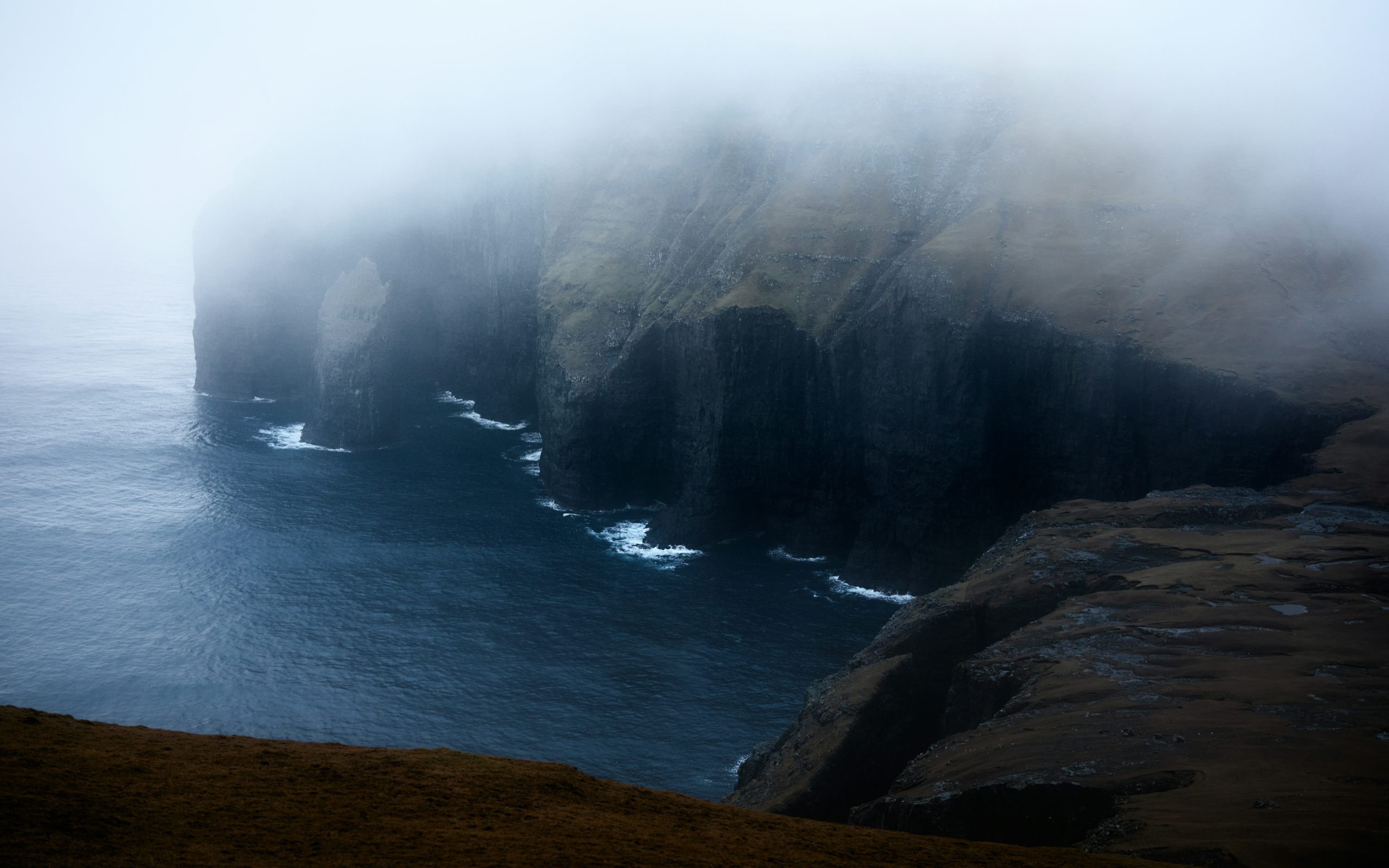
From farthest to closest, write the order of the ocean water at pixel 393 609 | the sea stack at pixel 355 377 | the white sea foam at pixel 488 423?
the white sea foam at pixel 488 423 → the sea stack at pixel 355 377 → the ocean water at pixel 393 609

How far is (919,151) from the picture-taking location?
120500 millimetres

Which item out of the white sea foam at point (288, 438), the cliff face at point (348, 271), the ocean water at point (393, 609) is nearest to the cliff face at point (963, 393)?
the cliff face at point (348, 271)

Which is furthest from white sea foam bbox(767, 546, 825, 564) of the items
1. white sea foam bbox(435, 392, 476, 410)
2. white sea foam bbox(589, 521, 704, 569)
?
white sea foam bbox(435, 392, 476, 410)

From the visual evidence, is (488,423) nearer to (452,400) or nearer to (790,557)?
(452,400)

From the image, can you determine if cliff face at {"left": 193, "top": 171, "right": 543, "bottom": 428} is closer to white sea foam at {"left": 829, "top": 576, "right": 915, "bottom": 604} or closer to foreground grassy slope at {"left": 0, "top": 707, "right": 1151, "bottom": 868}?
white sea foam at {"left": 829, "top": 576, "right": 915, "bottom": 604}

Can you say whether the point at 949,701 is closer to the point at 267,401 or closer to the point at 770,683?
the point at 770,683

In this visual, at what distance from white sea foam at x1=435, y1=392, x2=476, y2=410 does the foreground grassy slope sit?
120 m

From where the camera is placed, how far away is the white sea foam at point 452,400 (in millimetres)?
157625

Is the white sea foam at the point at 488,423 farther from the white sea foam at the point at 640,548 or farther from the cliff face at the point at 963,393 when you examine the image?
the white sea foam at the point at 640,548

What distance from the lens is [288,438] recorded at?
456 ft

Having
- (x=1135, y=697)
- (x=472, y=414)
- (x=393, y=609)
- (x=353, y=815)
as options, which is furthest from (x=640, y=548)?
(x=353, y=815)

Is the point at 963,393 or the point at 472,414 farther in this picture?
the point at 472,414

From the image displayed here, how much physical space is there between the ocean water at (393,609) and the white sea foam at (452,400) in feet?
72.3

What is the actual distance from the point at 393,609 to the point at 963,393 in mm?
53735
